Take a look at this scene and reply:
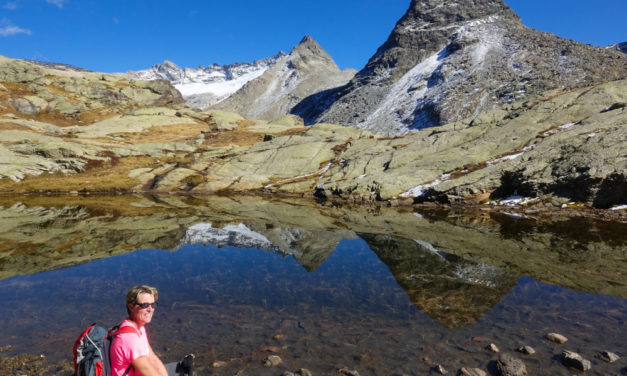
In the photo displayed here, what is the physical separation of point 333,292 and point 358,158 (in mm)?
48071

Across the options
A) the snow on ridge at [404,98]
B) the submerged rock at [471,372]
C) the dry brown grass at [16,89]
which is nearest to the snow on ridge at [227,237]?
the submerged rock at [471,372]

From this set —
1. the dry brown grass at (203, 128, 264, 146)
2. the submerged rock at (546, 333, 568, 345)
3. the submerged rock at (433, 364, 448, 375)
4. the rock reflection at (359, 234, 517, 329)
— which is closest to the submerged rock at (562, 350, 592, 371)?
the submerged rock at (546, 333, 568, 345)

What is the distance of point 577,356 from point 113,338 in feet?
35.5

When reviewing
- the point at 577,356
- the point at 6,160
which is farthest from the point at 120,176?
the point at 577,356

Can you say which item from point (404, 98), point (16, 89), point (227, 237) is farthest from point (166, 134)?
point (404, 98)

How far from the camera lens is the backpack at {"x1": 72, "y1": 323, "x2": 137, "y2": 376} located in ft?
15.9

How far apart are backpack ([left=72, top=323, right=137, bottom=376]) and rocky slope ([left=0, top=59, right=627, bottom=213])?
133ft

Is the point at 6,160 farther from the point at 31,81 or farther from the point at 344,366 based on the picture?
the point at 31,81

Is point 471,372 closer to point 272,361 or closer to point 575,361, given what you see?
point 575,361

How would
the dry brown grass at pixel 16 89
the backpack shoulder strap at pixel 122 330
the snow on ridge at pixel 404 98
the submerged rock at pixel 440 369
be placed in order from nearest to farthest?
1. the backpack shoulder strap at pixel 122 330
2. the submerged rock at pixel 440 369
3. the dry brown grass at pixel 16 89
4. the snow on ridge at pixel 404 98

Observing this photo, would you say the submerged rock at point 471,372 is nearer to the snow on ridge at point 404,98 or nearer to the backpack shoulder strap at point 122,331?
the backpack shoulder strap at point 122,331

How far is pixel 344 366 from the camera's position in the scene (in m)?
8.73

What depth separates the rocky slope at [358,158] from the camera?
35.8 m

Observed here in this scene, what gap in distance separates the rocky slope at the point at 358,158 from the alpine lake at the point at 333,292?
10.1 m
